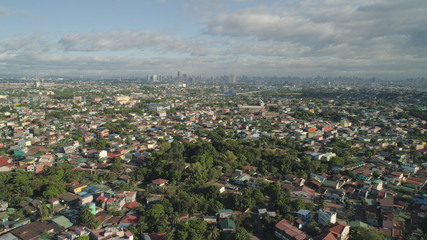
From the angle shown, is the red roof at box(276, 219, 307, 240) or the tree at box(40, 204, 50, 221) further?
the tree at box(40, 204, 50, 221)

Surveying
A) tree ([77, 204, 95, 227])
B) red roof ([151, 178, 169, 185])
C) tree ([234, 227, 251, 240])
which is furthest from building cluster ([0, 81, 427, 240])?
tree ([234, 227, 251, 240])

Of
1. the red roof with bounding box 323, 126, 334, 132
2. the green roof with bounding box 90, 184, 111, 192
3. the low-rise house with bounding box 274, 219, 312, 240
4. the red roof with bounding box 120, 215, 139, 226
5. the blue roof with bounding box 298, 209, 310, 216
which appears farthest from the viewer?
the red roof with bounding box 323, 126, 334, 132

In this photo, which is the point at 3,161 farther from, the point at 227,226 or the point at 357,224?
the point at 357,224

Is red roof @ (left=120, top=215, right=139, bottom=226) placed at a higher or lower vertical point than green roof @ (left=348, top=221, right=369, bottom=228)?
lower

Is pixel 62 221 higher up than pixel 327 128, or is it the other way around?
pixel 327 128

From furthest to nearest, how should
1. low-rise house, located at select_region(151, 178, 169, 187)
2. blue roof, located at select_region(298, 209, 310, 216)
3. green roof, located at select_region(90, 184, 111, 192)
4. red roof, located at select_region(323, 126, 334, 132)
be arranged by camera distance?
red roof, located at select_region(323, 126, 334, 132), low-rise house, located at select_region(151, 178, 169, 187), green roof, located at select_region(90, 184, 111, 192), blue roof, located at select_region(298, 209, 310, 216)

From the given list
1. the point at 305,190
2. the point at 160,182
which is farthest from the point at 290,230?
the point at 160,182

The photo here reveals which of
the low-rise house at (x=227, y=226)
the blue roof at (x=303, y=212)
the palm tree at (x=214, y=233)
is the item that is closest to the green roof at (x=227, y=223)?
the low-rise house at (x=227, y=226)

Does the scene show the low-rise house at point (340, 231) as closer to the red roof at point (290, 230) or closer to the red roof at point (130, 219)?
the red roof at point (290, 230)

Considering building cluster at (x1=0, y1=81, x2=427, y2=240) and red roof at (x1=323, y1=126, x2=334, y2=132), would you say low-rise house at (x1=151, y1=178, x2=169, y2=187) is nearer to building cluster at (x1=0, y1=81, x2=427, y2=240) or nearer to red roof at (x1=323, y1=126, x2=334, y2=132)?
building cluster at (x1=0, y1=81, x2=427, y2=240)

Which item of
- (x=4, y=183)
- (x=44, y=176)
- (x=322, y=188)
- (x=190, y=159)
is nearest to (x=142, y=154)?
(x=190, y=159)
